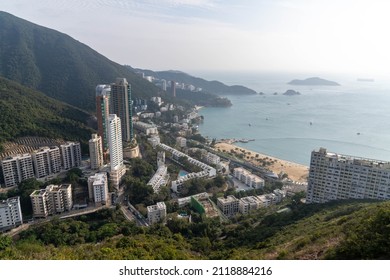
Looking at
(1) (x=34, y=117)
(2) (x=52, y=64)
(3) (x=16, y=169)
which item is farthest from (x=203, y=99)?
(3) (x=16, y=169)

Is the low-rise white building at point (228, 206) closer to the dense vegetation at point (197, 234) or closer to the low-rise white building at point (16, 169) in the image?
the dense vegetation at point (197, 234)

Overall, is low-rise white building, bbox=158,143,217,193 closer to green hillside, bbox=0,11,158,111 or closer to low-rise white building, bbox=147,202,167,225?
low-rise white building, bbox=147,202,167,225

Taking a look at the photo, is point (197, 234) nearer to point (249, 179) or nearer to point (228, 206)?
point (228, 206)

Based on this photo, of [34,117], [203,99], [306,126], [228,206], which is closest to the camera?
[228,206]

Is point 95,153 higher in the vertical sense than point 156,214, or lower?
higher

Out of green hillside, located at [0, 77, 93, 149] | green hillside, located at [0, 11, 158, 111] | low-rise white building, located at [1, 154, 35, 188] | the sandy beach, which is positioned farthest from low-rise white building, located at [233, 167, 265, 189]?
Result: green hillside, located at [0, 11, 158, 111]

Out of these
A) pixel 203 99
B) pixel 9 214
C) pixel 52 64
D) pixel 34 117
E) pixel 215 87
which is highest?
pixel 52 64

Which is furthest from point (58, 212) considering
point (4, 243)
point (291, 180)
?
point (291, 180)
